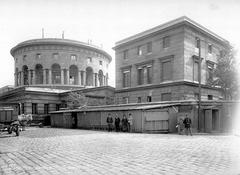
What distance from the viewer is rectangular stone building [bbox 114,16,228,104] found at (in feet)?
101

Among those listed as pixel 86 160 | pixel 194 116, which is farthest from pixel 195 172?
pixel 194 116

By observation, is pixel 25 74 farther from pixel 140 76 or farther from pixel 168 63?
pixel 168 63

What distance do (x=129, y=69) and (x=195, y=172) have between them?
3102 centimetres

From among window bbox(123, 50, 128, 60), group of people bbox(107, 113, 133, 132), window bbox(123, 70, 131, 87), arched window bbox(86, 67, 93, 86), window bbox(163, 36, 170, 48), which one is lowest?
group of people bbox(107, 113, 133, 132)

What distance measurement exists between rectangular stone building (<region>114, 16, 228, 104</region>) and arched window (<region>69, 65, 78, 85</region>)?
19.4m

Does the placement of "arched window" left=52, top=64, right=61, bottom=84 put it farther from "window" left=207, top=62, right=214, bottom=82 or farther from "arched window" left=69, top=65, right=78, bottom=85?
"window" left=207, top=62, right=214, bottom=82

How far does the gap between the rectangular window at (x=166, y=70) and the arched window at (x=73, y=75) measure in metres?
27.8

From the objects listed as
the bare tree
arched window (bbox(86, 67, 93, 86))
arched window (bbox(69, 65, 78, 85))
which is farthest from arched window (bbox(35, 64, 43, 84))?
the bare tree

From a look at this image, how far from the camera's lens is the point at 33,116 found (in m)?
40.4

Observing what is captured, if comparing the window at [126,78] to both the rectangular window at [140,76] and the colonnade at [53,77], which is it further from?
the colonnade at [53,77]

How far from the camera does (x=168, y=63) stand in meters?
32.5

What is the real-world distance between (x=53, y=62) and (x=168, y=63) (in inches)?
1160

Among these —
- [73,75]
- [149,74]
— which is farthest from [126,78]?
[73,75]

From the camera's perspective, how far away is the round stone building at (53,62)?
174 ft
